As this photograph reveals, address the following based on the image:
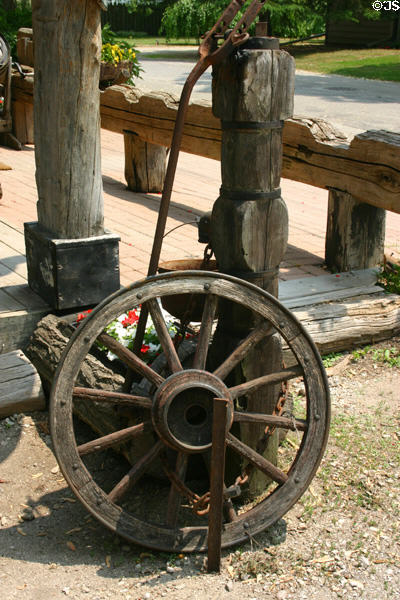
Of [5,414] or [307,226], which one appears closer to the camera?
[5,414]

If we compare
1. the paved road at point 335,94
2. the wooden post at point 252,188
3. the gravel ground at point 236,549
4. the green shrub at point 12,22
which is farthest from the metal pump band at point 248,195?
the green shrub at point 12,22

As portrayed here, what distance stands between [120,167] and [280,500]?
6.70 metres

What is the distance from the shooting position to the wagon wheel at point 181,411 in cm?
283

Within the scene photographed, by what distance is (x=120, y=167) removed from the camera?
902cm

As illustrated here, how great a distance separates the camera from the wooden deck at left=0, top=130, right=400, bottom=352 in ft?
14.3

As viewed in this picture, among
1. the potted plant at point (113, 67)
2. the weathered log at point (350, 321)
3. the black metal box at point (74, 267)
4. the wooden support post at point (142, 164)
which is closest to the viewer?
the black metal box at point (74, 267)

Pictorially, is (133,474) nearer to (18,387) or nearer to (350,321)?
(18,387)

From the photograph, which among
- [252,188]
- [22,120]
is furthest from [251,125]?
[22,120]

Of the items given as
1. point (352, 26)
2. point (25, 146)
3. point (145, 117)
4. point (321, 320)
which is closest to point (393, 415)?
point (321, 320)

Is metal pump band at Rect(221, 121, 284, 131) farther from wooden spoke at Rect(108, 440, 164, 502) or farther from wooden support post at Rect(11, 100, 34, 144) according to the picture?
wooden support post at Rect(11, 100, 34, 144)

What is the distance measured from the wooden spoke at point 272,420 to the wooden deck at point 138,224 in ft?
4.73

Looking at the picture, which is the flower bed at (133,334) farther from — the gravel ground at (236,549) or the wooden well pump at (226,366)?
the gravel ground at (236,549)

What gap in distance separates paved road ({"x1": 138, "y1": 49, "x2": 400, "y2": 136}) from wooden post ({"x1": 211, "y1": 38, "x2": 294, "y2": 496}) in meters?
6.93

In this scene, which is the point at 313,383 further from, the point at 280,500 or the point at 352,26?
the point at 352,26
